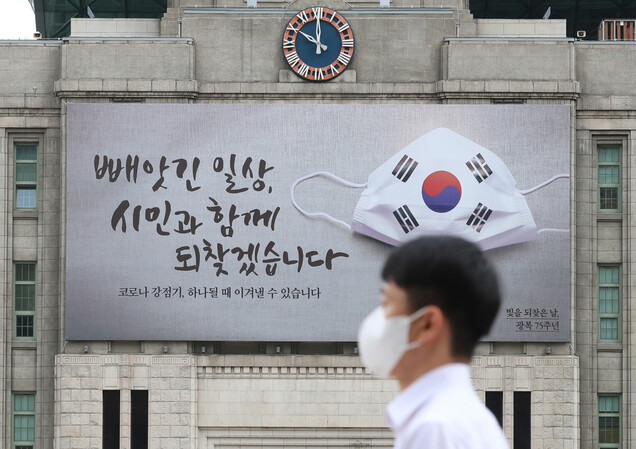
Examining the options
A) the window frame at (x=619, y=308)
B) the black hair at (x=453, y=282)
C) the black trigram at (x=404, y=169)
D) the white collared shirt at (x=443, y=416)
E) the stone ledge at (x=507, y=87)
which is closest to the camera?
the white collared shirt at (x=443, y=416)

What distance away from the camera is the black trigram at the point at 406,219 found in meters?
40.0

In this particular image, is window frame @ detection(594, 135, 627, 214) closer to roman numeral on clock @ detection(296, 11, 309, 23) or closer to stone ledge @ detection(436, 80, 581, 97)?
stone ledge @ detection(436, 80, 581, 97)

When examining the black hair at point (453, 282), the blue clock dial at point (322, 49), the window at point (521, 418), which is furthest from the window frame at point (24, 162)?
the black hair at point (453, 282)

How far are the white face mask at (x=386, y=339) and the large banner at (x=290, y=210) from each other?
36.1 metres

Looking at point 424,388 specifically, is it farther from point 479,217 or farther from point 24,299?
point 24,299

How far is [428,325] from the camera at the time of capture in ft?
12.7

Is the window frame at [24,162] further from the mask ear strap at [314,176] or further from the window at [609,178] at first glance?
the window at [609,178]

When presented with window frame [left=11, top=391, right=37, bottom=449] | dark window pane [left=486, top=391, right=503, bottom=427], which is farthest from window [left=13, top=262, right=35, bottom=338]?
dark window pane [left=486, top=391, right=503, bottom=427]

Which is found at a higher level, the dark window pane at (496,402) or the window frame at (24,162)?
the window frame at (24,162)

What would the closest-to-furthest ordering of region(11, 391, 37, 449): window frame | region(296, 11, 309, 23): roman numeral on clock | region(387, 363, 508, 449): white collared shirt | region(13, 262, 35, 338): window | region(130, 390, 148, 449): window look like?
region(387, 363, 508, 449): white collared shirt, region(130, 390, 148, 449): window, region(296, 11, 309, 23): roman numeral on clock, region(11, 391, 37, 449): window frame, region(13, 262, 35, 338): window

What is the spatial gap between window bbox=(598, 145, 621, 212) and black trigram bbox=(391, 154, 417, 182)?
6.08 metres

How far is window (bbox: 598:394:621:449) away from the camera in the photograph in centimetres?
4097

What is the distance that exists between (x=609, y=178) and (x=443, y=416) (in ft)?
127

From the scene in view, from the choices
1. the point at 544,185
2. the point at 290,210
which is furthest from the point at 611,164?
the point at 290,210
